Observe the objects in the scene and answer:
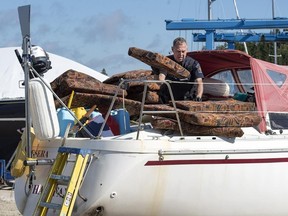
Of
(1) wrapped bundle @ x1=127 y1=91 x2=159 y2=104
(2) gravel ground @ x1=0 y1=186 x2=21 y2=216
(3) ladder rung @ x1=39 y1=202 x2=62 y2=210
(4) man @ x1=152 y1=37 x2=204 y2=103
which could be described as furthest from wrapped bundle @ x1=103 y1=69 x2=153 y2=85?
(2) gravel ground @ x1=0 y1=186 x2=21 y2=216

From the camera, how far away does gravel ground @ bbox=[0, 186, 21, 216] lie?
395 inches

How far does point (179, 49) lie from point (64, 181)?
2177mm

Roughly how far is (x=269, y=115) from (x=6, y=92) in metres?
9.90

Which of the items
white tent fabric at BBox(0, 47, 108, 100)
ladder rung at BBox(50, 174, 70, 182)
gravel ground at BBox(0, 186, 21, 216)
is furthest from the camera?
white tent fabric at BBox(0, 47, 108, 100)

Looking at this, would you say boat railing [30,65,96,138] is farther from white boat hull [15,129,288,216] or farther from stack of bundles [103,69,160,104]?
stack of bundles [103,69,160,104]

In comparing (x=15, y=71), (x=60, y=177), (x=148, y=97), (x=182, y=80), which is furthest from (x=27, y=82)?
(x=15, y=71)

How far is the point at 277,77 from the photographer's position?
763 cm

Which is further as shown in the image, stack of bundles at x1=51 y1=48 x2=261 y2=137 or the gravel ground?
the gravel ground

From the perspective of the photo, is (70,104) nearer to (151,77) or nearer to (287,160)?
(151,77)

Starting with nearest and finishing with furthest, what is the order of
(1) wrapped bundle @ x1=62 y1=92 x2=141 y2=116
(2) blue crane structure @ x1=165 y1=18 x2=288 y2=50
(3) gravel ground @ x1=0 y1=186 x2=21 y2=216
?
(1) wrapped bundle @ x1=62 y1=92 x2=141 y2=116
(3) gravel ground @ x1=0 y1=186 x2=21 y2=216
(2) blue crane structure @ x1=165 y1=18 x2=288 y2=50

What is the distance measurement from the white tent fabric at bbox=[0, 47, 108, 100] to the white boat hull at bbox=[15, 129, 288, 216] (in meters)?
9.27

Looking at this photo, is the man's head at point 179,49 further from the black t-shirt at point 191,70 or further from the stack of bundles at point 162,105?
the stack of bundles at point 162,105

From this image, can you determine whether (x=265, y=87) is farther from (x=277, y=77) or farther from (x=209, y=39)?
(x=209, y=39)

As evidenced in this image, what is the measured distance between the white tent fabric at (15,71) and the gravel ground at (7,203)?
2.89 meters
